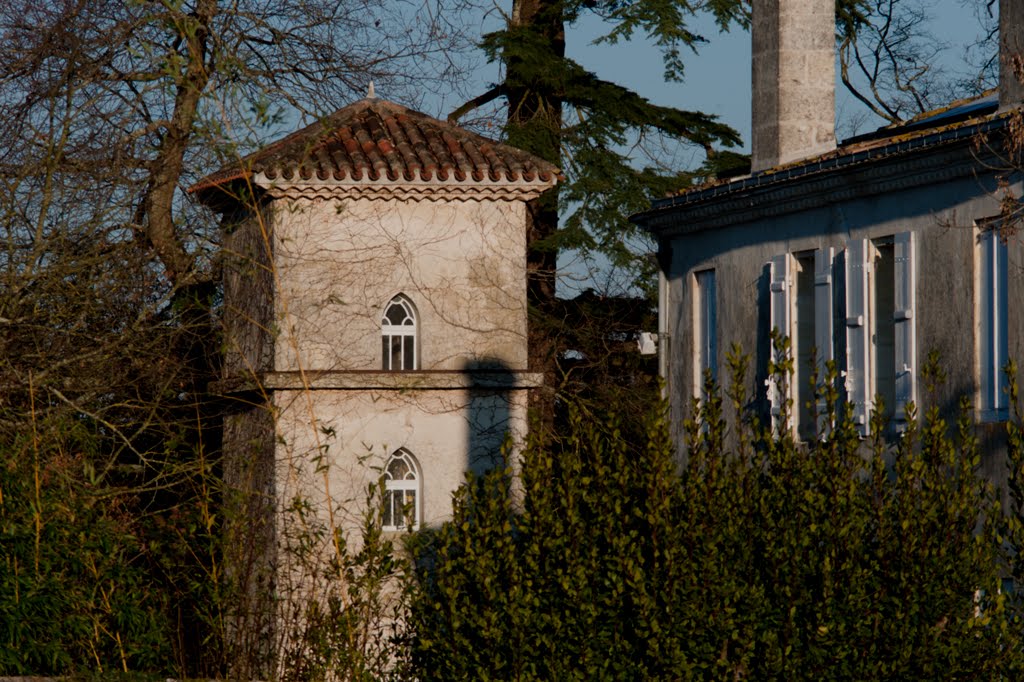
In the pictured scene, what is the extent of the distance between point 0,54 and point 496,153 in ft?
20.3

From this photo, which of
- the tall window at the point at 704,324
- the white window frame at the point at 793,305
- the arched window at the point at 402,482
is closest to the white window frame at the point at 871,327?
the white window frame at the point at 793,305

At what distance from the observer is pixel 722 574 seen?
11.2 meters

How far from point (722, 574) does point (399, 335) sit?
34.2 ft

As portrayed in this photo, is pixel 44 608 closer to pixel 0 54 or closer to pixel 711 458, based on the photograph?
pixel 711 458

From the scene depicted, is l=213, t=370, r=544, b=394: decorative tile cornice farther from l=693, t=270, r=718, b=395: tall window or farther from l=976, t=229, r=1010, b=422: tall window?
l=976, t=229, r=1010, b=422: tall window

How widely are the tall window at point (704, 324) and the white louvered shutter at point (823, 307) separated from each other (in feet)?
8.21

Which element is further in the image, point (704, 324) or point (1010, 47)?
point (704, 324)

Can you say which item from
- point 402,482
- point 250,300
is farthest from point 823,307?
point 250,300

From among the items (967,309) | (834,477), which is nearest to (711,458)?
(834,477)

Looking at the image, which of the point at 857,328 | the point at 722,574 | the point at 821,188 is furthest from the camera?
the point at 821,188

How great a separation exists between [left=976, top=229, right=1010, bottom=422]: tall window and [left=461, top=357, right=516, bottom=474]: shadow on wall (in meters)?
7.19

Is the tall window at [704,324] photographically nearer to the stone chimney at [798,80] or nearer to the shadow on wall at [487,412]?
the stone chimney at [798,80]

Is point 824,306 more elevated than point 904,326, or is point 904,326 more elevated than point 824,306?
point 824,306

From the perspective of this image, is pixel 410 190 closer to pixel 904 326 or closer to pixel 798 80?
pixel 798 80
